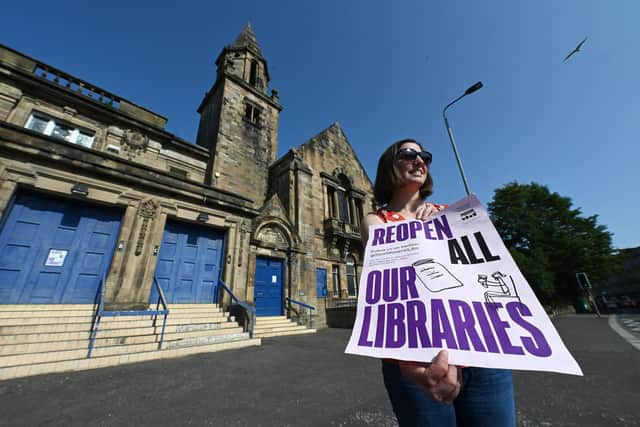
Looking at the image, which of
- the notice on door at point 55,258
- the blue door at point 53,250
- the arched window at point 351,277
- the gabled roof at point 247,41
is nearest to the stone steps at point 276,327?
the arched window at point 351,277

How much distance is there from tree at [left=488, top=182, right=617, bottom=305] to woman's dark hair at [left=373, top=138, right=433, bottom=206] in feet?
75.9

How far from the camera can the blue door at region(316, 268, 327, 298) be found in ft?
42.3

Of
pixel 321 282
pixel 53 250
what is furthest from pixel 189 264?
pixel 321 282

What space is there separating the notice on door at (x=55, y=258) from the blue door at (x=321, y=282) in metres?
9.92

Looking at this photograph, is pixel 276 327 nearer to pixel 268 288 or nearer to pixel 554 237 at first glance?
pixel 268 288

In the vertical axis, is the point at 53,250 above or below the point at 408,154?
above

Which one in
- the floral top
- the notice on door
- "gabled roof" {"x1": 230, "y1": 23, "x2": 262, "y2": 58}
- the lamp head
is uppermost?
"gabled roof" {"x1": 230, "y1": 23, "x2": 262, "y2": 58}

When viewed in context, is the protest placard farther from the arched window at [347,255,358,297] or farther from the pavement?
the arched window at [347,255,358,297]

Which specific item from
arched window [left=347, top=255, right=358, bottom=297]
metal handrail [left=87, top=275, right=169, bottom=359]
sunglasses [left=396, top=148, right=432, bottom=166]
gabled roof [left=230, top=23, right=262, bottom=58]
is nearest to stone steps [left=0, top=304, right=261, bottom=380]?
metal handrail [left=87, top=275, right=169, bottom=359]

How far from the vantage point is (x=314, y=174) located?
50.4 ft

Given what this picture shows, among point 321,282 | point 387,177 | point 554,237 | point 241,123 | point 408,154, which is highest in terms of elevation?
point 241,123

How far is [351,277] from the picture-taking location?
14.8m

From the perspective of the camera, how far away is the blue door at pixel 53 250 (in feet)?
19.9

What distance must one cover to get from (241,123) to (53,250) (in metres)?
11.7
